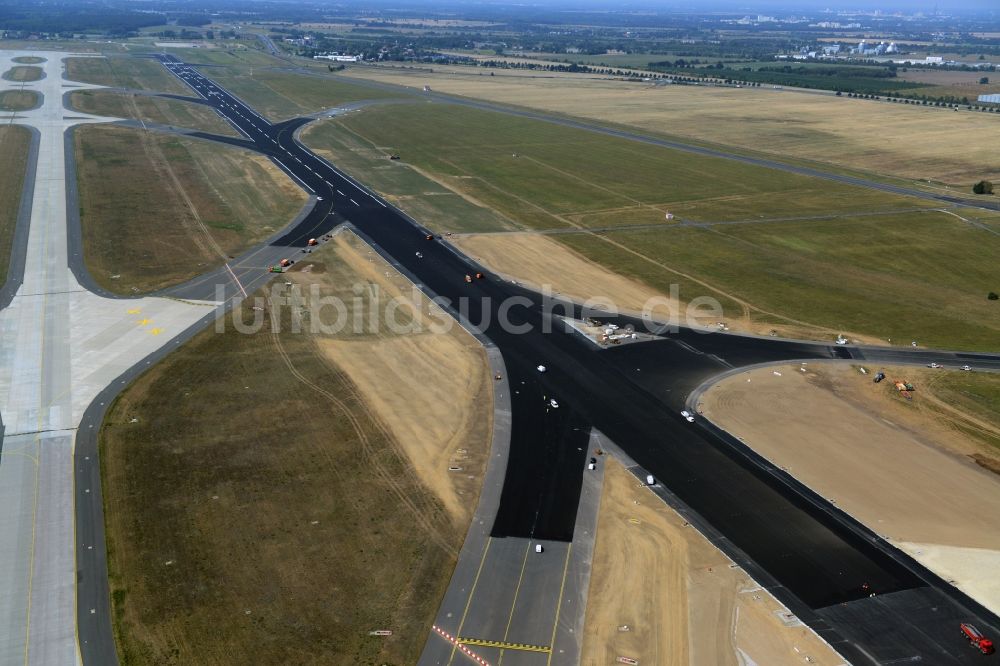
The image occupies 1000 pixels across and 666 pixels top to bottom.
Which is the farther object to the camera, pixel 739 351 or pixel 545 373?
pixel 739 351

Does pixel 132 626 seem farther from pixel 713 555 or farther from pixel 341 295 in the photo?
pixel 341 295

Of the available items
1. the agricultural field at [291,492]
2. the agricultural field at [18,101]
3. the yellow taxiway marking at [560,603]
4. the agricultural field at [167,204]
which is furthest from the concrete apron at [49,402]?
the agricultural field at [18,101]

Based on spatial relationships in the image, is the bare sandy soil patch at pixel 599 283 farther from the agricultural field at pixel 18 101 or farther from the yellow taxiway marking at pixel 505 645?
the agricultural field at pixel 18 101

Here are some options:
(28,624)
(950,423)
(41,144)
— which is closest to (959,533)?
(950,423)

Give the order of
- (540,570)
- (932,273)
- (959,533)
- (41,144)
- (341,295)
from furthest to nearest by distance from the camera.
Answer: (41,144)
(932,273)
(341,295)
(959,533)
(540,570)

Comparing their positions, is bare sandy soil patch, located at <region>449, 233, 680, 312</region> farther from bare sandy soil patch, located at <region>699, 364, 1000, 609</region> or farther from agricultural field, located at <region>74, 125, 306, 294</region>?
agricultural field, located at <region>74, 125, 306, 294</region>

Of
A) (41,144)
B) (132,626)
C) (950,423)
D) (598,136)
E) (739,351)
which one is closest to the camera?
(132,626)

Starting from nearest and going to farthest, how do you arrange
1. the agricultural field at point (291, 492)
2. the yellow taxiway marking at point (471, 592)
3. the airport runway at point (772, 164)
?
the yellow taxiway marking at point (471, 592) < the agricultural field at point (291, 492) < the airport runway at point (772, 164)

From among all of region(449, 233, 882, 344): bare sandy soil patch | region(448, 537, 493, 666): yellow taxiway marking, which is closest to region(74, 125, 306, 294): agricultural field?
region(449, 233, 882, 344): bare sandy soil patch
